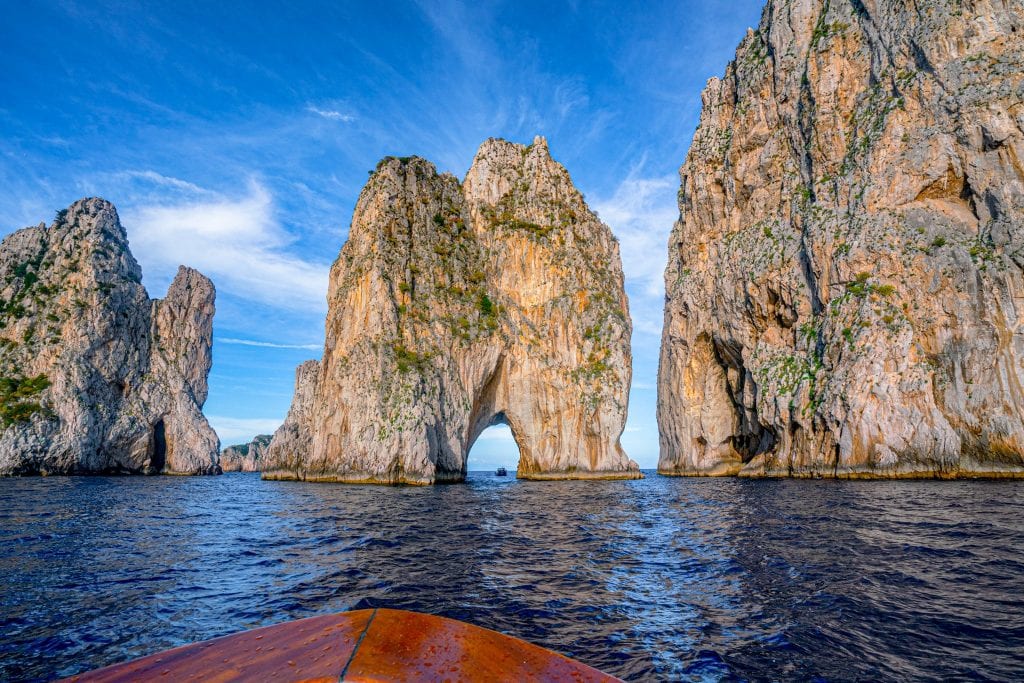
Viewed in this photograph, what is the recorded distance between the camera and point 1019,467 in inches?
1511

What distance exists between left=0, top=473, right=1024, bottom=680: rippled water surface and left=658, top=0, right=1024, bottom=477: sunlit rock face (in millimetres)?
26905

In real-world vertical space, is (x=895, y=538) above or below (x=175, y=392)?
below

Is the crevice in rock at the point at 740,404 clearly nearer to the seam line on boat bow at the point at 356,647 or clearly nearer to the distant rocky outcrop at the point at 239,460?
the seam line on boat bow at the point at 356,647

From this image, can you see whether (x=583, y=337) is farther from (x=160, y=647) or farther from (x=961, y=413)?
(x=160, y=647)

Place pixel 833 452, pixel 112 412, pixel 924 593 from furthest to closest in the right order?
pixel 112 412, pixel 833 452, pixel 924 593

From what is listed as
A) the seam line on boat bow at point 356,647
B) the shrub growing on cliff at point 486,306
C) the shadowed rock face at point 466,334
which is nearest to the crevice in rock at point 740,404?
the shadowed rock face at point 466,334

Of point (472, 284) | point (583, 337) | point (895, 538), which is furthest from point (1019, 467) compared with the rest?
point (472, 284)

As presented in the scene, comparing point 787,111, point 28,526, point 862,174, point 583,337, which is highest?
point 787,111

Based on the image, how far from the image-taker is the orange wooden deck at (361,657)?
2.92 metres

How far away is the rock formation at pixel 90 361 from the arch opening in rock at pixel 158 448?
19 centimetres

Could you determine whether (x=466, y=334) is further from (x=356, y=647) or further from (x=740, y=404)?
(x=356, y=647)

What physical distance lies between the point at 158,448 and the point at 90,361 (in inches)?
679

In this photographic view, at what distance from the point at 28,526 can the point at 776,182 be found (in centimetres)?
7503

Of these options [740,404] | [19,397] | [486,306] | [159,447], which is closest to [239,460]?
[159,447]
